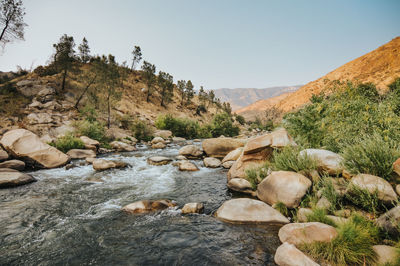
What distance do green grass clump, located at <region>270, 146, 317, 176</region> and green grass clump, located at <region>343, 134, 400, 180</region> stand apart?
964mm

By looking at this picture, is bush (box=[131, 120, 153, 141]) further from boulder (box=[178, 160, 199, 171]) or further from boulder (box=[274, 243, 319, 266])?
boulder (box=[274, 243, 319, 266])

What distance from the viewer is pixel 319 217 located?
13.7 ft

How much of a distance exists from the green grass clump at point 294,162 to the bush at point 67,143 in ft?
52.9

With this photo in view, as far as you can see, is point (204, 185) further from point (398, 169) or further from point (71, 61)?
point (71, 61)

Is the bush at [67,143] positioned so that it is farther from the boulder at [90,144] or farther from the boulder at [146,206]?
the boulder at [146,206]

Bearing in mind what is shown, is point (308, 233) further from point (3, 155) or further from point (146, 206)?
point (3, 155)

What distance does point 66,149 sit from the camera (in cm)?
1525

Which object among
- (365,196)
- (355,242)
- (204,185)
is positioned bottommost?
(204,185)

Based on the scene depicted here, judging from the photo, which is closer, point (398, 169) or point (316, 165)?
point (398, 169)

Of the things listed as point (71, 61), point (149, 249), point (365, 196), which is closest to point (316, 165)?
point (365, 196)

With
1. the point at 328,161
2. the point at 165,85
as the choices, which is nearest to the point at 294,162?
the point at 328,161

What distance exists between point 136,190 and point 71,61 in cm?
3736

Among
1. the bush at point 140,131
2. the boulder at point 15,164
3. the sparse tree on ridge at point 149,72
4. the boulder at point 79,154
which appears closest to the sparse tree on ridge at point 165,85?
the sparse tree on ridge at point 149,72

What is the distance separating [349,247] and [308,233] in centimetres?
65
